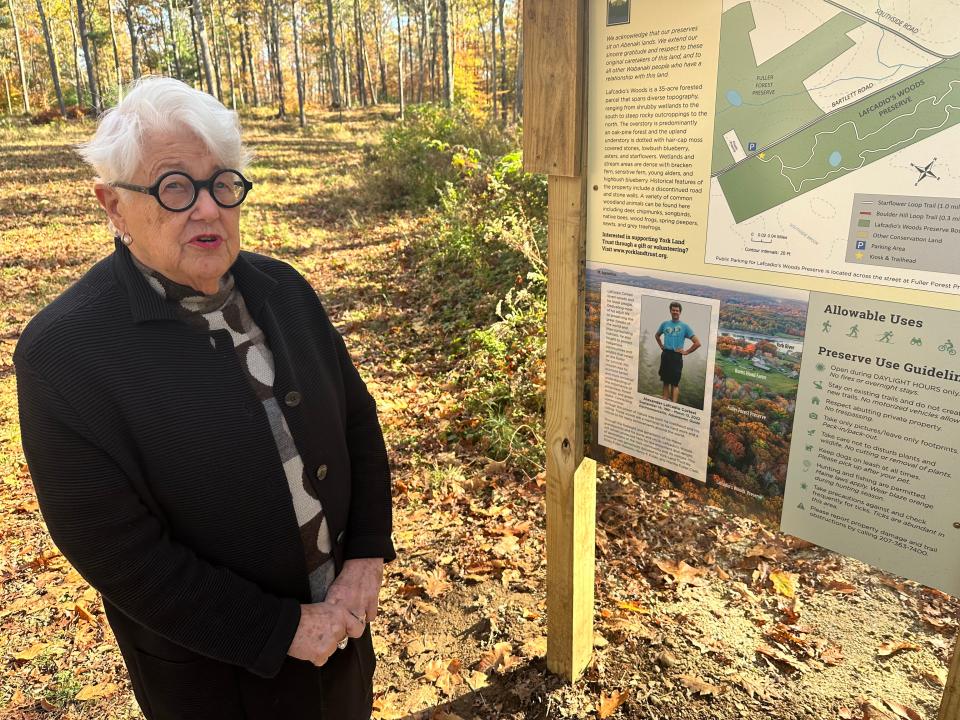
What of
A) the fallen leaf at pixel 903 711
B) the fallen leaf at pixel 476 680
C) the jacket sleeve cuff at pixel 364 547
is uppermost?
the jacket sleeve cuff at pixel 364 547

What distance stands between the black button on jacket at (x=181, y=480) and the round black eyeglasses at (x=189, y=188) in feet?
0.64

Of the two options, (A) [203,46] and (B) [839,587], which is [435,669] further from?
(A) [203,46]

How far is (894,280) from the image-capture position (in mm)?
1728

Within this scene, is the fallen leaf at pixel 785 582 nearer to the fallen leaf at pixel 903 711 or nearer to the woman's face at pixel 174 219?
the fallen leaf at pixel 903 711

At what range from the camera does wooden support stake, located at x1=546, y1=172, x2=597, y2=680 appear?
2.40 meters

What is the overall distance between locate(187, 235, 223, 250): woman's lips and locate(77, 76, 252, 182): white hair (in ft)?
0.71

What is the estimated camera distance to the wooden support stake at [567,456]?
2.40 meters

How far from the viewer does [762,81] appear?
1.84 m

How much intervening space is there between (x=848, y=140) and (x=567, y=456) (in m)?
1.51

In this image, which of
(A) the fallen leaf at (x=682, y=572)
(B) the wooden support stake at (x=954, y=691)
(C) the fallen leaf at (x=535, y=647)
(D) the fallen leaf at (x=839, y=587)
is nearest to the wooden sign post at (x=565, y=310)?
(B) the wooden support stake at (x=954, y=691)

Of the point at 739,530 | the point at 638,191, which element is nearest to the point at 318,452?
the point at 638,191

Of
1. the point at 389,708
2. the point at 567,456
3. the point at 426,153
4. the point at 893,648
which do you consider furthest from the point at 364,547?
the point at 426,153

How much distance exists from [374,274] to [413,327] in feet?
7.42

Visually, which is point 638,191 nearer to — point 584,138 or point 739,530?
point 584,138
